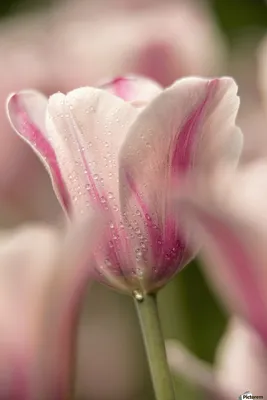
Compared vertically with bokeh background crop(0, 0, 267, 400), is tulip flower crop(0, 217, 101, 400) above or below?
above

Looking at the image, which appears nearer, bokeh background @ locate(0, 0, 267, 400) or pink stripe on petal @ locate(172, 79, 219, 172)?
pink stripe on petal @ locate(172, 79, 219, 172)

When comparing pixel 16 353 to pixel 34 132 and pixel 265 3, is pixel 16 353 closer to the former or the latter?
pixel 34 132

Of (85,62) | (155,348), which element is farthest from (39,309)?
(85,62)

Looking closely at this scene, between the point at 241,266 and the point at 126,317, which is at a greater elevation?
the point at 241,266

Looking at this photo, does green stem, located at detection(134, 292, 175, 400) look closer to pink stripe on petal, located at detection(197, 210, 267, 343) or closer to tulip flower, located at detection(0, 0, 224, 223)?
pink stripe on petal, located at detection(197, 210, 267, 343)

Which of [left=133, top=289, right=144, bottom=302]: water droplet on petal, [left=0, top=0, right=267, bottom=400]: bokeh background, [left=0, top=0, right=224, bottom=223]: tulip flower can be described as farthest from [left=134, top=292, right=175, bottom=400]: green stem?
[left=0, top=0, right=224, bottom=223]: tulip flower

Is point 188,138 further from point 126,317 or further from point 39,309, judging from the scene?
point 126,317

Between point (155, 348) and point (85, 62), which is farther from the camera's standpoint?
point (85, 62)
